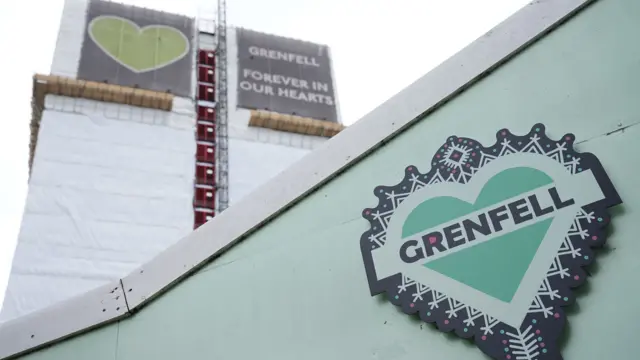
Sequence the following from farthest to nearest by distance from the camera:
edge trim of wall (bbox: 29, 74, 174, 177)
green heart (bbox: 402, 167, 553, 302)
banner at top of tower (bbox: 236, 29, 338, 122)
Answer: banner at top of tower (bbox: 236, 29, 338, 122)
edge trim of wall (bbox: 29, 74, 174, 177)
green heart (bbox: 402, 167, 553, 302)

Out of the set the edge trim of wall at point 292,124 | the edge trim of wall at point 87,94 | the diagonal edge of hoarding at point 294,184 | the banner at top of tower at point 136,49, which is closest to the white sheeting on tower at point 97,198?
the edge trim of wall at point 87,94

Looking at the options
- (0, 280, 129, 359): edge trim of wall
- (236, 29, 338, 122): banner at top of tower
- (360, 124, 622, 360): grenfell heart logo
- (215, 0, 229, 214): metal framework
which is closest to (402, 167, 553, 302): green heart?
(360, 124, 622, 360): grenfell heart logo

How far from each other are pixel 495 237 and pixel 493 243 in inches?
1.6

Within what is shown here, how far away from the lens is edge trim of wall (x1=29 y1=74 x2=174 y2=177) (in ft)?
77.3

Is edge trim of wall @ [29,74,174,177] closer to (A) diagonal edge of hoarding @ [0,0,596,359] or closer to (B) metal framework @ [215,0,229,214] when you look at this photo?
(B) metal framework @ [215,0,229,214]

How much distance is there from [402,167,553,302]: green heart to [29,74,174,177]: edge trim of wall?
2268 centimetres

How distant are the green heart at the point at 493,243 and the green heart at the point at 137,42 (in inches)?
966

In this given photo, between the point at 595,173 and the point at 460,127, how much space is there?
1057mm

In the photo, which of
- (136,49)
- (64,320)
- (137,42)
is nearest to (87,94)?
(136,49)

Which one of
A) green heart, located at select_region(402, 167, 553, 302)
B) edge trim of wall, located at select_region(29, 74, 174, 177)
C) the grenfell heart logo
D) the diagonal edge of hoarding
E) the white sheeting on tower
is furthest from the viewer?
edge trim of wall, located at select_region(29, 74, 174, 177)

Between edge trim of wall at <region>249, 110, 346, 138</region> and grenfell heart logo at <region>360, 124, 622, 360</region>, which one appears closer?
grenfell heart logo at <region>360, 124, 622, 360</region>

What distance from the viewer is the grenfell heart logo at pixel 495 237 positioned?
3.21 m

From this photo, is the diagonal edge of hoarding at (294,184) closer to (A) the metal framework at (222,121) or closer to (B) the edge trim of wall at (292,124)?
(A) the metal framework at (222,121)

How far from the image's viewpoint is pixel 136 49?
2647 cm
